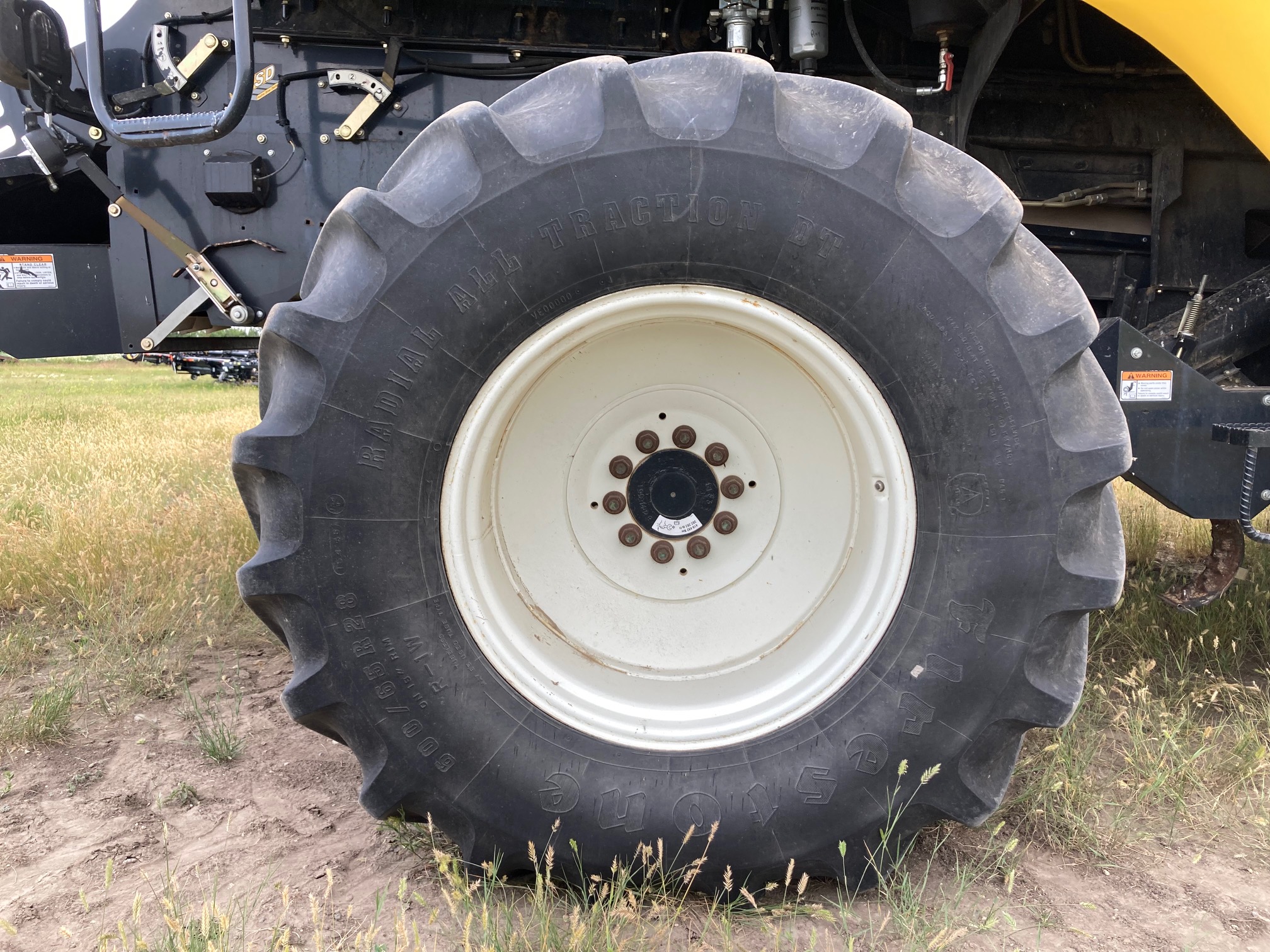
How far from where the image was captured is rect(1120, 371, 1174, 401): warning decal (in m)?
2.14

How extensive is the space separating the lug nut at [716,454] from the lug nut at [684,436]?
0.04 m

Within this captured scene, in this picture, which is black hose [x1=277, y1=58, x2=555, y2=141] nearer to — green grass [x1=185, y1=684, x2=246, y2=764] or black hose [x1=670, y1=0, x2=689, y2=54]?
black hose [x1=670, y1=0, x2=689, y2=54]

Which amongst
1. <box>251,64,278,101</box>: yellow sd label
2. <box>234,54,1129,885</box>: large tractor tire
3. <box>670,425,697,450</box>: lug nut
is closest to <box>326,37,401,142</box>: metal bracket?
<box>251,64,278,101</box>: yellow sd label

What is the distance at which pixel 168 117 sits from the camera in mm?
2137

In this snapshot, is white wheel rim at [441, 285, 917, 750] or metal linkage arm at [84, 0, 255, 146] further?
metal linkage arm at [84, 0, 255, 146]

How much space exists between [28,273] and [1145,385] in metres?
3.29

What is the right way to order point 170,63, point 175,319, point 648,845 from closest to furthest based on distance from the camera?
1. point 648,845
2. point 170,63
3. point 175,319

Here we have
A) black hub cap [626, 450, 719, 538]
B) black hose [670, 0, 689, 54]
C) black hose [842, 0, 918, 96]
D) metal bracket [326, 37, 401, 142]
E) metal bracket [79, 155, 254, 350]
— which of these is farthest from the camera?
metal bracket [79, 155, 254, 350]

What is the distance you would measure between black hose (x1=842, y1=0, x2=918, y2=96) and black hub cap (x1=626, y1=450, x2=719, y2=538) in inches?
46.8

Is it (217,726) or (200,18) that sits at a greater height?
(200,18)

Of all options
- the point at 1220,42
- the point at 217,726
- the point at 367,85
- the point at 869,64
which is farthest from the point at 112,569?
the point at 1220,42

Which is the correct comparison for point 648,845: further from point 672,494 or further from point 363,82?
point 363,82

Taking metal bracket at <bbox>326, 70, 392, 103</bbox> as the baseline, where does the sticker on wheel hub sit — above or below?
below

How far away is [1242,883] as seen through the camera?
187 centimetres
